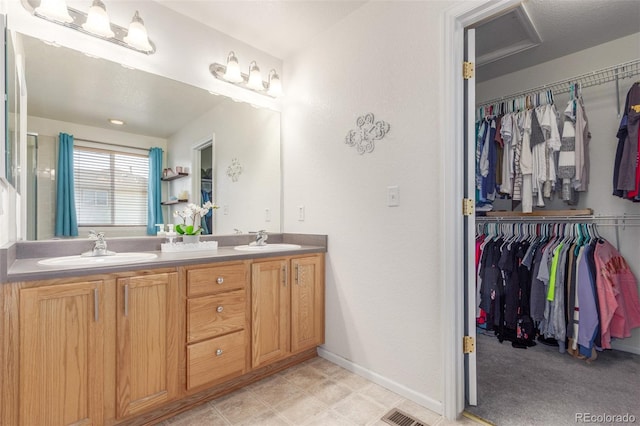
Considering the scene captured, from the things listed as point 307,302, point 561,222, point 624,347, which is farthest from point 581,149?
point 307,302

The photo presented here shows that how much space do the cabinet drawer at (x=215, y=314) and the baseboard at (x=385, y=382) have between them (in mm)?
787

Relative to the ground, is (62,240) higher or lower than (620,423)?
higher

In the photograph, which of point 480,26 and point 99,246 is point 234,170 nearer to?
point 99,246

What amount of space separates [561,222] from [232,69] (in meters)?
3.02

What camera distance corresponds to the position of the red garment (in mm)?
2113

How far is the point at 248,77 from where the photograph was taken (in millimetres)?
2389

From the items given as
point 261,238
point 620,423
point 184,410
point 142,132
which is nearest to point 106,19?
point 142,132

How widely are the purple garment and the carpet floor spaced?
210 mm

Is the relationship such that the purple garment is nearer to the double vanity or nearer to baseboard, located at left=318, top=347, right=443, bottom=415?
baseboard, located at left=318, top=347, right=443, bottom=415

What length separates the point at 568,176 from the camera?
2373mm

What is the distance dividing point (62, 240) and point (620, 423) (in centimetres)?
305

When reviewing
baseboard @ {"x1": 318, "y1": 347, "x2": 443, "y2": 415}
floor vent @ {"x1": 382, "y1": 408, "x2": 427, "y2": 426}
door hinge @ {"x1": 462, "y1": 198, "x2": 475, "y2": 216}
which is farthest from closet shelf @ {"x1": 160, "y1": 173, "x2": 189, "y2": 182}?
floor vent @ {"x1": 382, "y1": 408, "x2": 427, "y2": 426}

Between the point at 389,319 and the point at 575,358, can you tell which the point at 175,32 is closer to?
the point at 389,319

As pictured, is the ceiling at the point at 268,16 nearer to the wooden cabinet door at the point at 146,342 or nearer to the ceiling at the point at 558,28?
the ceiling at the point at 558,28
